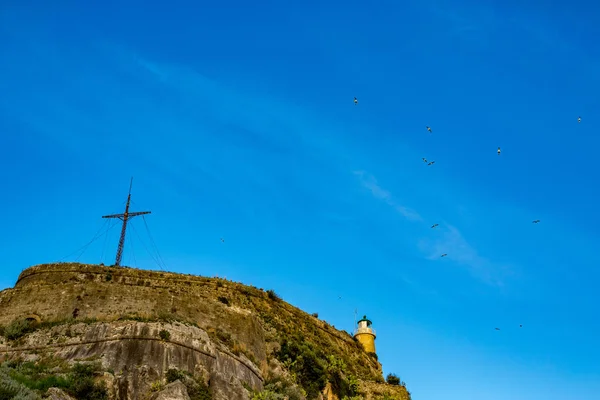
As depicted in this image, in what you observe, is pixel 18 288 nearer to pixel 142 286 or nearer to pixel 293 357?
pixel 142 286

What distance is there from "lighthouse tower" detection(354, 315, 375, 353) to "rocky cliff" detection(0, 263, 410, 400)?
8079 millimetres

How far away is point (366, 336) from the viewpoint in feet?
179

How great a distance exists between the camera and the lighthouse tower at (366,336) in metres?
53.9

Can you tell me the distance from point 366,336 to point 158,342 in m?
28.6

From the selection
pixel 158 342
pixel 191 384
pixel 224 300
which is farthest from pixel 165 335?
pixel 224 300

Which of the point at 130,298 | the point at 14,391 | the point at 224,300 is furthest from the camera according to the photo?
the point at 224,300

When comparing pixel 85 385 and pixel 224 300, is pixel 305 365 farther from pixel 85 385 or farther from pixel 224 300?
pixel 85 385

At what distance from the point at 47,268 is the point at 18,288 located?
192cm

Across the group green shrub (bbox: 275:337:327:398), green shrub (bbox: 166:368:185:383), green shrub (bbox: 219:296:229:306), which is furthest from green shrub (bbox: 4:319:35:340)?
green shrub (bbox: 275:337:327:398)

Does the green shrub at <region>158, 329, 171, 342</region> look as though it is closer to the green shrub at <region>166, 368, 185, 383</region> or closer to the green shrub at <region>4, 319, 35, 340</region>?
the green shrub at <region>166, 368, 185, 383</region>

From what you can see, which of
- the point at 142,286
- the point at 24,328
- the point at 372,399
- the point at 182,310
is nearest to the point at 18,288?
the point at 24,328

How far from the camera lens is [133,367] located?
27656 millimetres

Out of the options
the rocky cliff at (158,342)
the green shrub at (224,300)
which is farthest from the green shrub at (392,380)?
the green shrub at (224,300)

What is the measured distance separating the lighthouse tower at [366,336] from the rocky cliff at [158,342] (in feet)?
26.5
